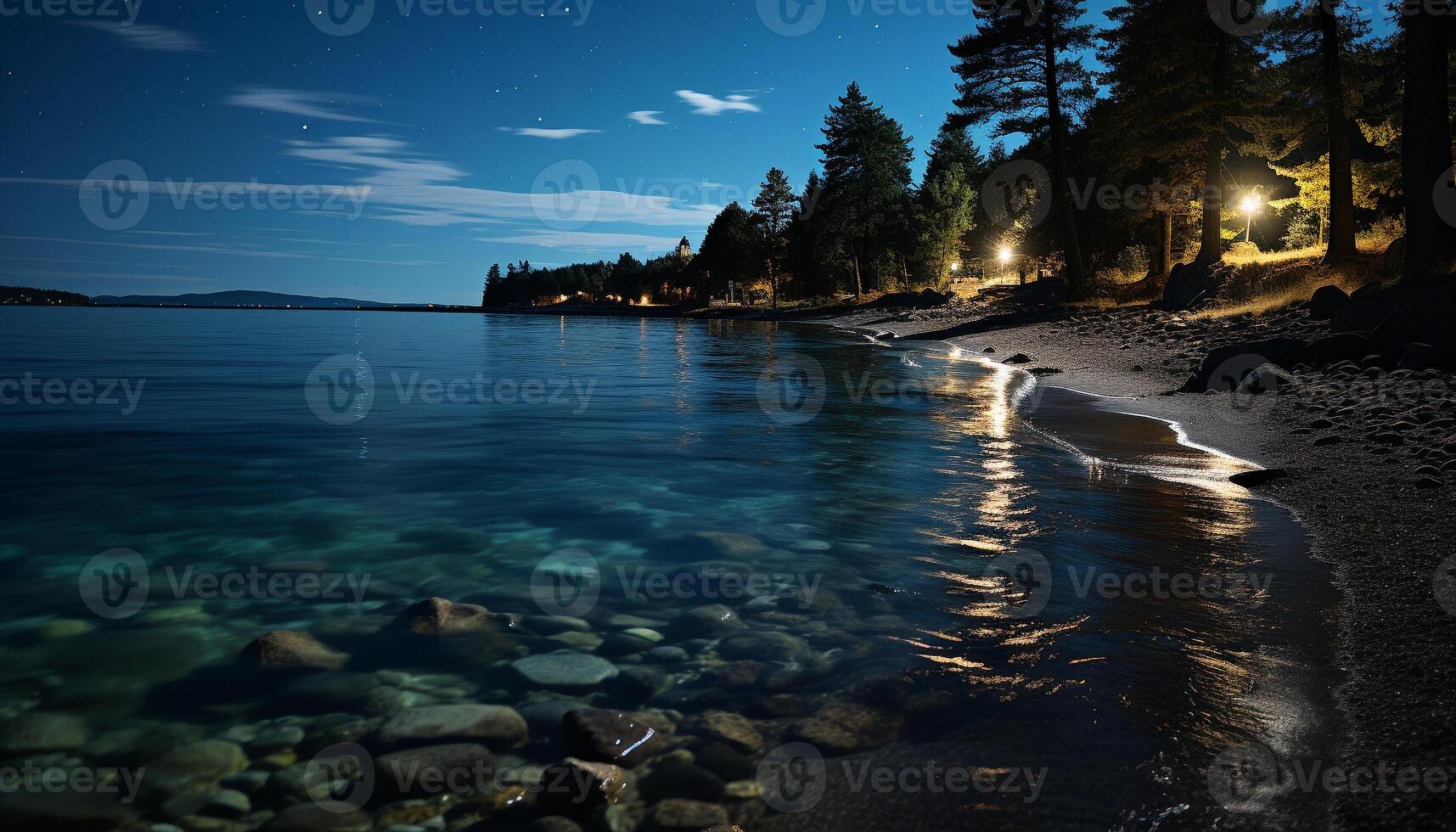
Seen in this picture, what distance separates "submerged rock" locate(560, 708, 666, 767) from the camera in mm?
3469

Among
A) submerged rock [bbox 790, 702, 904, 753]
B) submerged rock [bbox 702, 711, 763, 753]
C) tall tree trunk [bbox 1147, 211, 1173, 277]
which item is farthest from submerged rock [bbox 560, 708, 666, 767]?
tall tree trunk [bbox 1147, 211, 1173, 277]

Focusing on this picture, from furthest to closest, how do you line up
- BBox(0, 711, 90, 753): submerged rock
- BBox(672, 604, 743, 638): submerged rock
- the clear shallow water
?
1. BBox(672, 604, 743, 638): submerged rock
2. BBox(0, 711, 90, 753): submerged rock
3. the clear shallow water

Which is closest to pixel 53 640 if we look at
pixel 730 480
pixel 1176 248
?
pixel 730 480

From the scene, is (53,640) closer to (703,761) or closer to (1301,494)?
(703,761)

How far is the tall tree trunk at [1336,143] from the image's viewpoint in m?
22.1

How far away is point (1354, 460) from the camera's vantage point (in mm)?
8086

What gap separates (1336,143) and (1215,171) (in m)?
5.83

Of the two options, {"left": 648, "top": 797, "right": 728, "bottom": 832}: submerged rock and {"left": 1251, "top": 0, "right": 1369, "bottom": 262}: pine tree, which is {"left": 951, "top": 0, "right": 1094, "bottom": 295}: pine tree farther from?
{"left": 648, "top": 797, "right": 728, "bottom": 832}: submerged rock

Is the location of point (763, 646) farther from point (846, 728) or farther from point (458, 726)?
point (458, 726)

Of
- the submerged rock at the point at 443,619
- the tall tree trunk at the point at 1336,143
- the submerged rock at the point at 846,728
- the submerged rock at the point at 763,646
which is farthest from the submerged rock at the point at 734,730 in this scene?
the tall tree trunk at the point at 1336,143

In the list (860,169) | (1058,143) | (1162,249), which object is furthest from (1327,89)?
(860,169)

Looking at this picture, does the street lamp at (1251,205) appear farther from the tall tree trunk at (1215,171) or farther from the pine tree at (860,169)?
the pine tree at (860,169)

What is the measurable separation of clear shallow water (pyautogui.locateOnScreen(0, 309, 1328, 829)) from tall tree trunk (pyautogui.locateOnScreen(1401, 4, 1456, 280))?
8167 millimetres

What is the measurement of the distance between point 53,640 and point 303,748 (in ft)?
9.09
